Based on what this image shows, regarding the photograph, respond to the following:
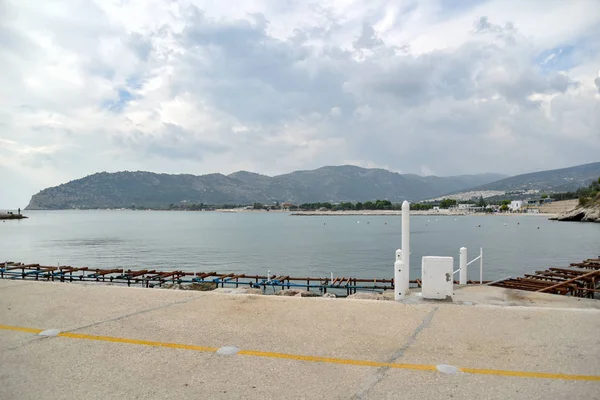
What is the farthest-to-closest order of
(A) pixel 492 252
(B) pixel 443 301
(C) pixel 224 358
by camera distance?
(A) pixel 492 252 < (B) pixel 443 301 < (C) pixel 224 358

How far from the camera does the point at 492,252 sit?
184 ft

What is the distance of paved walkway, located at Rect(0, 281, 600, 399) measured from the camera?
5.07 m

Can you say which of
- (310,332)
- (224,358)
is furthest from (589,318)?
(224,358)

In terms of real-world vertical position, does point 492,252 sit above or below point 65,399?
below

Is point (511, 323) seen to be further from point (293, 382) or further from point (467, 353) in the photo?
point (293, 382)

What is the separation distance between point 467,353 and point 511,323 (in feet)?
6.35

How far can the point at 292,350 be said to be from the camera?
6285 mm

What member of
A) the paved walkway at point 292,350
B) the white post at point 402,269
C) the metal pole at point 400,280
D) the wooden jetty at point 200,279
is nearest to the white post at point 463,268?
the white post at point 402,269

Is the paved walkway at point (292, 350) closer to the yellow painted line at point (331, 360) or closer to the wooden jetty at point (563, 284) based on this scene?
the yellow painted line at point (331, 360)

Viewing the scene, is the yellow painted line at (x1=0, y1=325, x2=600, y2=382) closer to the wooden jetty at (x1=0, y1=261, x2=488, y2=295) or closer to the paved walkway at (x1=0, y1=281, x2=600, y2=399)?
the paved walkway at (x1=0, y1=281, x2=600, y2=399)

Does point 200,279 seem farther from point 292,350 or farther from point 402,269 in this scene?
point 292,350

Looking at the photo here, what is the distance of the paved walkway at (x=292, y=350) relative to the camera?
16.6 feet

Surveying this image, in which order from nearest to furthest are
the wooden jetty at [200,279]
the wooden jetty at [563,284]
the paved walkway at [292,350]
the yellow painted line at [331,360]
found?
the paved walkway at [292,350]
the yellow painted line at [331,360]
the wooden jetty at [563,284]
the wooden jetty at [200,279]

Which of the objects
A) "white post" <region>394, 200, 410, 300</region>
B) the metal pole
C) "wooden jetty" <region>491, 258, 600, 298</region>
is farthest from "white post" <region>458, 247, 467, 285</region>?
the metal pole
